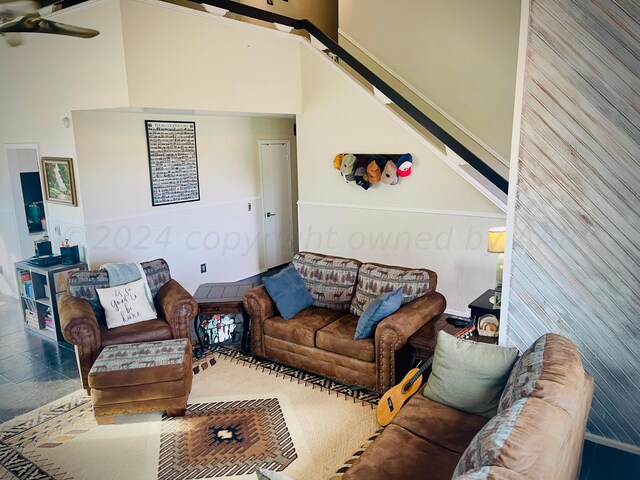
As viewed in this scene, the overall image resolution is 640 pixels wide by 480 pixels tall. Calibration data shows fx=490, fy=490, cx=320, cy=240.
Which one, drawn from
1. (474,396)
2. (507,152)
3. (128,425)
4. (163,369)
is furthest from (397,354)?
(507,152)

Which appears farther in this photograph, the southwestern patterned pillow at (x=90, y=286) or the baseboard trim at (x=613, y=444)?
the southwestern patterned pillow at (x=90, y=286)

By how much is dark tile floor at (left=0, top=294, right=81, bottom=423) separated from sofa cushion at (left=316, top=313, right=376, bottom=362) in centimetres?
212

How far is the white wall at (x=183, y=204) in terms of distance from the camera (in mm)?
5184

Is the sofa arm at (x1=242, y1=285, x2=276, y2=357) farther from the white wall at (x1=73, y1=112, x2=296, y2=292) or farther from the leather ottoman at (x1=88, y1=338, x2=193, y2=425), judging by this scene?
the white wall at (x1=73, y1=112, x2=296, y2=292)

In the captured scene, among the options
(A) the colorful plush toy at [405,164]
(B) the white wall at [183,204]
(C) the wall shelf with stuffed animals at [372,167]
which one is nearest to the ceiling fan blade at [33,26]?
(B) the white wall at [183,204]

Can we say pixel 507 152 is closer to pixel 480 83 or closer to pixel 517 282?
pixel 480 83

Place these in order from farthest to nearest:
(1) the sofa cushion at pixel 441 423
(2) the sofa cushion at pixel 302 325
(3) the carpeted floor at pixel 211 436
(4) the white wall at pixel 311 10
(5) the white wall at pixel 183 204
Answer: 1. (4) the white wall at pixel 311 10
2. (5) the white wall at pixel 183 204
3. (2) the sofa cushion at pixel 302 325
4. (3) the carpeted floor at pixel 211 436
5. (1) the sofa cushion at pixel 441 423

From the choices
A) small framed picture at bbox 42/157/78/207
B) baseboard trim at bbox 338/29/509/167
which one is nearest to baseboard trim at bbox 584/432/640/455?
baseboard trim at bbox 338/29/509/167

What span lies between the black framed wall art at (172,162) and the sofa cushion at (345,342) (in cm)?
287

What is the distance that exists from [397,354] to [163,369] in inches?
66.6

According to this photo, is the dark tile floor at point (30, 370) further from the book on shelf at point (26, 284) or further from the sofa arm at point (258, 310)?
the sofa arm at point (258, 310)

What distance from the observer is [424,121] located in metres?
5.05

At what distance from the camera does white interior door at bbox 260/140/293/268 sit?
713 centimetres

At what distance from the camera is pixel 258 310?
169 inches
